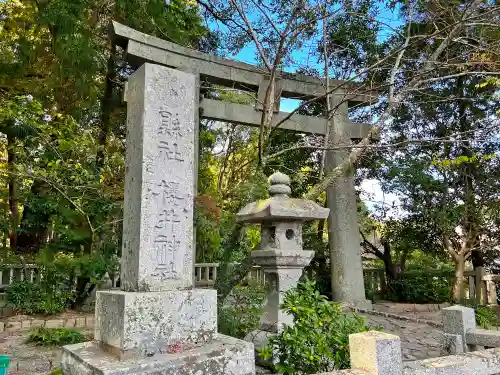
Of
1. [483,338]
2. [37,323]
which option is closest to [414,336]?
[483,338]

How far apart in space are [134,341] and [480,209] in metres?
10.1

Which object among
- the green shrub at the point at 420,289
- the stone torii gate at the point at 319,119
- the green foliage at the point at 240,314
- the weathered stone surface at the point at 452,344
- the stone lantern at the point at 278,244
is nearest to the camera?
the weathered stone surface at the point at 452,344

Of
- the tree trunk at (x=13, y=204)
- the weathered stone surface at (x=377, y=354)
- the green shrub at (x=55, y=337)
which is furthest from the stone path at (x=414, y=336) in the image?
the tree trunk at (x=13, y=204)

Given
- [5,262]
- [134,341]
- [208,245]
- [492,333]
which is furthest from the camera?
[208,245]

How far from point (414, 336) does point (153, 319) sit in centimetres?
562

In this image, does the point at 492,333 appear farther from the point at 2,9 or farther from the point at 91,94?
the point at 2,9

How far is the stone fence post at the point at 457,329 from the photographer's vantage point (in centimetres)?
462

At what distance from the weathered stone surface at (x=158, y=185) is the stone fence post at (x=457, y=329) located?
3.44 m

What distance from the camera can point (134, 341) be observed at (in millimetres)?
2457

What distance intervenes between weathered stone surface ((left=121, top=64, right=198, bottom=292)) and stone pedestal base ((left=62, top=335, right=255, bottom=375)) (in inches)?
17.6

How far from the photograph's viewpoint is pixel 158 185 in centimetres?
282

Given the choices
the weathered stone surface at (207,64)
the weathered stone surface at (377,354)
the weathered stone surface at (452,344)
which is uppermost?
the weathered stone surface at (207,64)

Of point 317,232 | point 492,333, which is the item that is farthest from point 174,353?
point 317,232

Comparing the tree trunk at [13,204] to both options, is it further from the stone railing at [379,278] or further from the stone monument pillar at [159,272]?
the stone monument pillar at [159,272]
